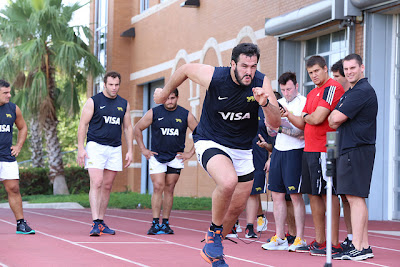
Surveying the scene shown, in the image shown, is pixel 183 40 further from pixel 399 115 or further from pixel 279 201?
pixel 279 201

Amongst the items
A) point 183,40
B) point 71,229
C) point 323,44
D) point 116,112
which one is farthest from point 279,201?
point 183,40

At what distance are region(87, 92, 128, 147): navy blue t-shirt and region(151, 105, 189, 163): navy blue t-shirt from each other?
23.4 inches

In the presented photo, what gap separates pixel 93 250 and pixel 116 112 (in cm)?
295

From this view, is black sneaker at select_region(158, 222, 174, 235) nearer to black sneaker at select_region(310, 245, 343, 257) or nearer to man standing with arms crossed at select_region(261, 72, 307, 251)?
man standing with arms crossed at select_region(261, 72, 307, 251)

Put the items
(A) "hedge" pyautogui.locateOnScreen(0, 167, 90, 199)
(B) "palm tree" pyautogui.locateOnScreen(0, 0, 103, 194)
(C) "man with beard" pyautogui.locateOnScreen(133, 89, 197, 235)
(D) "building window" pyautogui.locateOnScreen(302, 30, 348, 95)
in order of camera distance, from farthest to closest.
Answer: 1. (A) "hedge" pyautogui.locateOnScreen(0, 167, 90, 199)
2. (B) "palm tree" pyautogui.locateOnScreen(0, 0, 103, 194)
3. (D) "building window" pyautogui.locateOnScreen(302, 30, 348, 95)
4. (C) "man with beard" pyautogui.locateOnScreen(133, 89, 197, 235)

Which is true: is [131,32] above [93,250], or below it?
above

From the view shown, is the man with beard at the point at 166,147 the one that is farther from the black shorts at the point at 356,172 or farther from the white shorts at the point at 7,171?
the black shorts at the point at 356,172

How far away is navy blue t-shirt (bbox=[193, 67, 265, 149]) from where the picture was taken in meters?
7.24

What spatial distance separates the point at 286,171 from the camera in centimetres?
930

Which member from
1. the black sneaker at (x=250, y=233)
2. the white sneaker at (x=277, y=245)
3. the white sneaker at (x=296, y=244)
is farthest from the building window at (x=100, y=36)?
the white sneaker at (x=296, y=244)

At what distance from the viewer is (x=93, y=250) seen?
8961 millimetres

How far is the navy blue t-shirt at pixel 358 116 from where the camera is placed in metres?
8.29

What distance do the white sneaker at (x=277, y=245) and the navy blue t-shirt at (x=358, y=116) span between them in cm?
152

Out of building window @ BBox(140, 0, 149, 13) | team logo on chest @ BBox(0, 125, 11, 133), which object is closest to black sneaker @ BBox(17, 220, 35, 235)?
team logo on chest @ BBox(0, 125, 11, 133)
